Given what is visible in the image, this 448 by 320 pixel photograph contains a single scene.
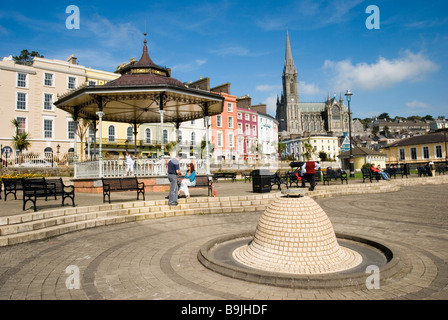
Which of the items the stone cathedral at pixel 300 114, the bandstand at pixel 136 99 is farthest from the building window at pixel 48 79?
the stone cathedral at pixel 300 114

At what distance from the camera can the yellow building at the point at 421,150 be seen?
47.3 meters

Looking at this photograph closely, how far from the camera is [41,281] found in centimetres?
420

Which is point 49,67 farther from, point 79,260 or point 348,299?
point 348,299

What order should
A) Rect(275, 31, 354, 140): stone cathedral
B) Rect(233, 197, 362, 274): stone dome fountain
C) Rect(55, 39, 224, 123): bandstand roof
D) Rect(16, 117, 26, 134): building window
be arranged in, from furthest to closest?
Rect(275, 31, 354, 140): stone cathedral < Rect(16, 117, 26, 134): building window < Rect(55, 39, 224, 123): bandstand roof < Rect(233, 197, 362, 274): stone dome fountain

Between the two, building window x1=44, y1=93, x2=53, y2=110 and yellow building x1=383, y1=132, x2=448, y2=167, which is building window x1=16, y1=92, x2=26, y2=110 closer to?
building window x1=44, y1=93, x2=53, y2=110

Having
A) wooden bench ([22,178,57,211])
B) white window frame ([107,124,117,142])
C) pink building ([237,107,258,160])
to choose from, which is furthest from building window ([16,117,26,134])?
pink building ([237,107,258,160])

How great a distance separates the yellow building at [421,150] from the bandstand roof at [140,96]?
1683 inches

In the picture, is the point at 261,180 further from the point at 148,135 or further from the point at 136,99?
the point at 148,135

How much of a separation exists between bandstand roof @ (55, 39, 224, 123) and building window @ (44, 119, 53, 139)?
794 inches

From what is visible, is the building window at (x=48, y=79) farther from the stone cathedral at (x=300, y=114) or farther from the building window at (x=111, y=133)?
the stone cathedral at (x=300, y=114)

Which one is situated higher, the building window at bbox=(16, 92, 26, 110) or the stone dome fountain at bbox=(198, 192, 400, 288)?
the building window at bbox=(16, 92, 26, 110)

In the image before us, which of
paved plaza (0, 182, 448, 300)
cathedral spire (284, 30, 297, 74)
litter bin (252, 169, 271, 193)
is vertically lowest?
paved plaza (0, 182, 448, 300)

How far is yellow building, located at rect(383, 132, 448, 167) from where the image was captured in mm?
47281

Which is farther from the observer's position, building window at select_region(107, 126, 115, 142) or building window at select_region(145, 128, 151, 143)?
building window at select_region(145, 128, 151, 143)
